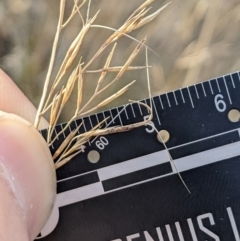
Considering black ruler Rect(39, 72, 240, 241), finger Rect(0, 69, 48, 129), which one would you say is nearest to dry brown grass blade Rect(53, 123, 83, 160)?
black ruler Rect(39, 72, 240, 241)

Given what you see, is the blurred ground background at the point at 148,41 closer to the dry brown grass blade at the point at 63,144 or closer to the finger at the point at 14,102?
the finger at the point at 14,102

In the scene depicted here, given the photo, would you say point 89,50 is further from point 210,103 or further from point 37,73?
point 210,103

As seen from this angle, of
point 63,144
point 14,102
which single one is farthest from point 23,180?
point 14,102

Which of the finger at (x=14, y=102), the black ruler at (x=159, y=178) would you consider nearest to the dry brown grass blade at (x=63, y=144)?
the black ruler at (x=159, y=178)

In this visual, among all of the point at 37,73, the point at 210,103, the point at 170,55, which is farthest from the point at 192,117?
the point at 37,73

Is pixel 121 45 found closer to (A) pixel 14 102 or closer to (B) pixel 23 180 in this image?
(A) pixel 14 102
